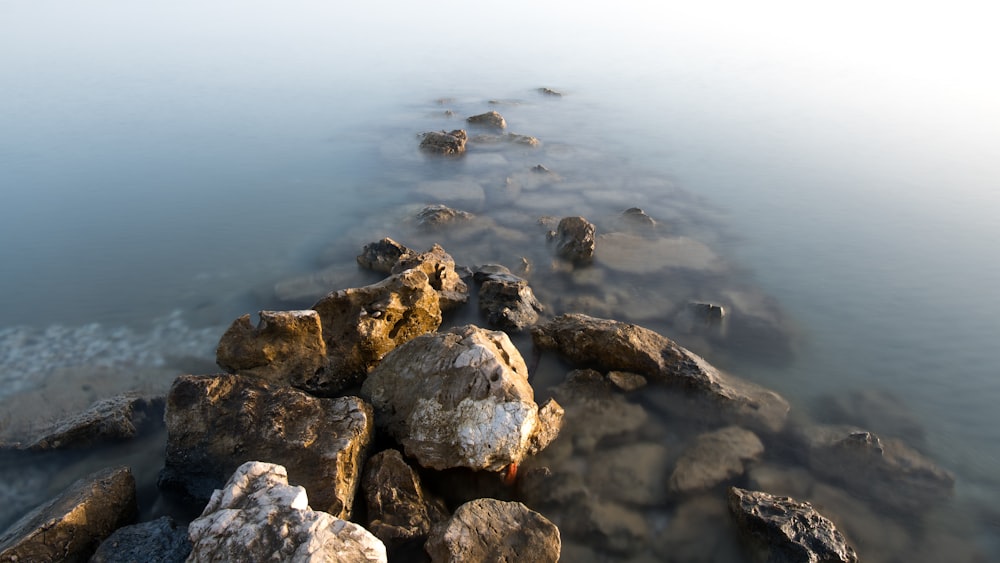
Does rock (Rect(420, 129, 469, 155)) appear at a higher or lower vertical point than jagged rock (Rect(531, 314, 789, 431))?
lower

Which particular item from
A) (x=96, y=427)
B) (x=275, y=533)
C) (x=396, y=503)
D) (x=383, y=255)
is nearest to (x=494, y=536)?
(x=396, y=503)

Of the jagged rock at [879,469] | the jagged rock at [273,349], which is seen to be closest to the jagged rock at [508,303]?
the jagged rock at [273,349]

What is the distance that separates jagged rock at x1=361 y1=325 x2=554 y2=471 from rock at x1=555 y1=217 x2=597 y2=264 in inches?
175

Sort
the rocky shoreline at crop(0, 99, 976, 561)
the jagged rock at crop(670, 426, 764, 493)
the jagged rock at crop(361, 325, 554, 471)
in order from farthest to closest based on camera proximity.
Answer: the jagged rock at crop(670, 426, 764, 493) → the jagged rock at crop(361, 325, 554, 471) → the rocky shoreline at crop(0, 99, 976, 561)

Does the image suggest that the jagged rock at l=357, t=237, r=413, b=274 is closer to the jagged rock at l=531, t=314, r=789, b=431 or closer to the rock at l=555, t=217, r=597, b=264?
the rock at l=555, t=217, r=597, b=264

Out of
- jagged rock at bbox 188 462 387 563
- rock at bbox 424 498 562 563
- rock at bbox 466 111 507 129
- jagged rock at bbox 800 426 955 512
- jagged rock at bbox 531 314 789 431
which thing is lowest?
rock at bbox 466 111 507 129

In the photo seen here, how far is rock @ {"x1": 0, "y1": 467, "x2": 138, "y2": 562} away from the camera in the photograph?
4449 millimetres

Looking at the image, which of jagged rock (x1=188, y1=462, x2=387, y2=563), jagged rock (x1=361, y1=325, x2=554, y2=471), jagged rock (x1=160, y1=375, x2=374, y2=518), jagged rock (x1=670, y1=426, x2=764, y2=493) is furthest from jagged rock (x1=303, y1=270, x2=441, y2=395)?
jagged rock (x1=670, y1=426, x2=764, y2=493)

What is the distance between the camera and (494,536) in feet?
15.4

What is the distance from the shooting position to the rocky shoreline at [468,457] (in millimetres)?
4637

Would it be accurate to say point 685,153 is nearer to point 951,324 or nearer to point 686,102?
point 686,102

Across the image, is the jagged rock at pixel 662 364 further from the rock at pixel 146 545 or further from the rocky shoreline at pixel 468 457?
the rock at pixel 146 545

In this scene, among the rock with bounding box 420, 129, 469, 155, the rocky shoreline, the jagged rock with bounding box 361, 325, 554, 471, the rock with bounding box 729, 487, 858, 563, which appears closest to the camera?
the rocky shoreline

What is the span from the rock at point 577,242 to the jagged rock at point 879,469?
461 centimetres
